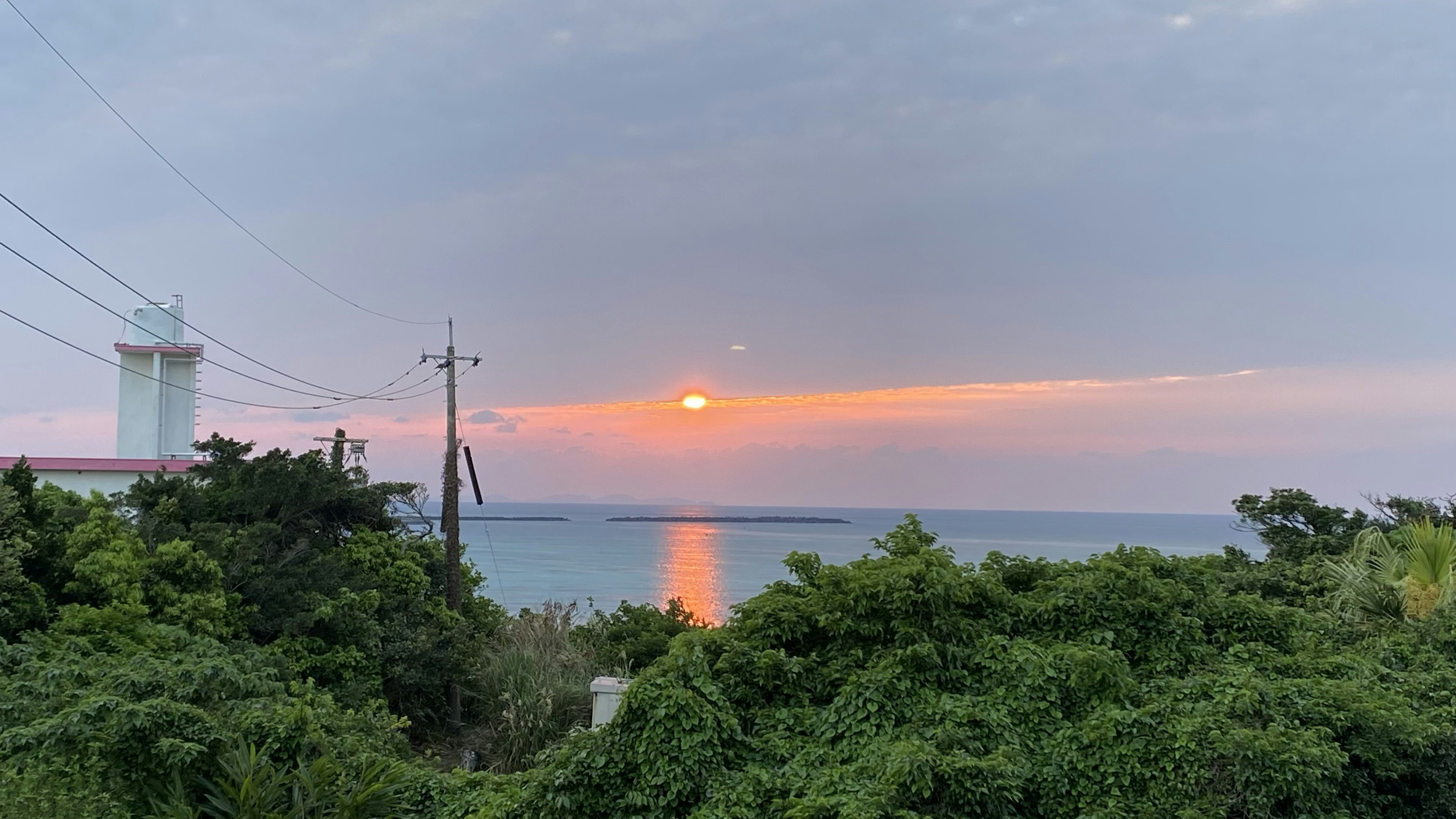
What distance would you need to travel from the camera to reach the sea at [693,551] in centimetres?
6294

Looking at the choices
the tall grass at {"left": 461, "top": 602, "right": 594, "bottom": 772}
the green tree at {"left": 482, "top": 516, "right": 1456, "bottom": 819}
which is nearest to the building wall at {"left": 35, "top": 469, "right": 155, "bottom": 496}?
the tall grass at {"left": 461, "top": 602, "right": 594, "bottom": 772}

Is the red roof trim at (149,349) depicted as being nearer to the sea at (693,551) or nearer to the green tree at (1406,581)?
the sea at (693,551)

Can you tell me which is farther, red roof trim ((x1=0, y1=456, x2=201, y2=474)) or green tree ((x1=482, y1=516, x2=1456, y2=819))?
red roof trim ((x1=0, y1=456, x2=201, y2=474))

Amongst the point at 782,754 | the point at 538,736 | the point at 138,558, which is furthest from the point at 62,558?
the point at 782,754

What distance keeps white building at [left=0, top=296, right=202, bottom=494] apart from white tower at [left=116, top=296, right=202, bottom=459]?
1 cm

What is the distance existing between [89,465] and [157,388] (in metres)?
3.82

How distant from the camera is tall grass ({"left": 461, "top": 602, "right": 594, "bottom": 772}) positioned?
1381 centimetres

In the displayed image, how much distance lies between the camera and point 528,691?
14477mm

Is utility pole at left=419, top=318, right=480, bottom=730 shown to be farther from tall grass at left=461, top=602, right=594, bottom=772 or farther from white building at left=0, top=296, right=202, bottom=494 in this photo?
white building at left=0, top=296, right=202, bottom=494

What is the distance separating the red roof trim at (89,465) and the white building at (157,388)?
6.11ft

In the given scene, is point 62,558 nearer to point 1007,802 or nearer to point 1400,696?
point 1007,802

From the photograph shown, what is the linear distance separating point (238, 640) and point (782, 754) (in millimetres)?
9304

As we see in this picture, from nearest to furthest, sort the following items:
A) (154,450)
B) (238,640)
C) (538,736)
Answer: (238,640), (538,736), (154,450)

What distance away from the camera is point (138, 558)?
447 inches
